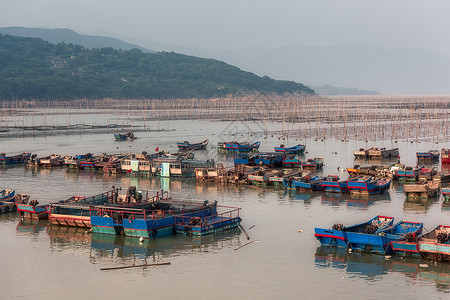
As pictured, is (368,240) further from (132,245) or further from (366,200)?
(366,200)

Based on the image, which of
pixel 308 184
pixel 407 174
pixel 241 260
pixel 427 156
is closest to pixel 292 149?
pixel 427 156

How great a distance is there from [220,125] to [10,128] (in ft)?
119

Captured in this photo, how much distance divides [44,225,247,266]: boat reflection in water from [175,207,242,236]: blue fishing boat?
10.5 inches

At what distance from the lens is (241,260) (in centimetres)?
2512

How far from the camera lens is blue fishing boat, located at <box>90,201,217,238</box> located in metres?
27.6

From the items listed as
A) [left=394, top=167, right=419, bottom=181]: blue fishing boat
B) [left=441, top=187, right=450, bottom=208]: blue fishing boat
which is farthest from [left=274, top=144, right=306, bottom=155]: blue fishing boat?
[left=441, top=187, right=450, bottom=208]: blue fishing boat

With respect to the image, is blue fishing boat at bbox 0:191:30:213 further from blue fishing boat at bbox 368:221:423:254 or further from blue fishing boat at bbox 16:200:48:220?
blue fishing boat at bbox 368:221:423:254

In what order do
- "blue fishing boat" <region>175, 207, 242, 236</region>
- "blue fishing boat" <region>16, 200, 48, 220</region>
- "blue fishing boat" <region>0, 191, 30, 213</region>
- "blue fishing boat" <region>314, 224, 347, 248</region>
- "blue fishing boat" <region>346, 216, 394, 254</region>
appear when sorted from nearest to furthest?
1. "blue fishing boat" <region>346, 216, 394, 254</region>
2. "blue fishing boat" <region>314, 224, 347, 248</region>
3. "blue fishing boat" <region>175, 207, 242, 236</region>
4. "blue fishing boat" <region>16, 200, 48, 220</region>
5. "blue fishing boat" <region>0, 191, 30, 213</region>

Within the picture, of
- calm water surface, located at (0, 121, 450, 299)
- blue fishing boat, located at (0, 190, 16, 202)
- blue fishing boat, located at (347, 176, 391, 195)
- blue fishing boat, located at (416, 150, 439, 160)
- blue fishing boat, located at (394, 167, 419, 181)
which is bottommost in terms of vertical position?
A: calm water surface, located at (0, 121, 450, 299)

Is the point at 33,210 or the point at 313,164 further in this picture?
the point at 313,164

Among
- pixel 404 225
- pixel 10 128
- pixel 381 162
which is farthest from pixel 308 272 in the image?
pixel 10 128

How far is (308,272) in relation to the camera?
23.7m

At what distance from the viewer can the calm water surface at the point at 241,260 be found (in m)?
21.9

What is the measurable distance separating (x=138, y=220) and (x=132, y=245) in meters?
1.18
